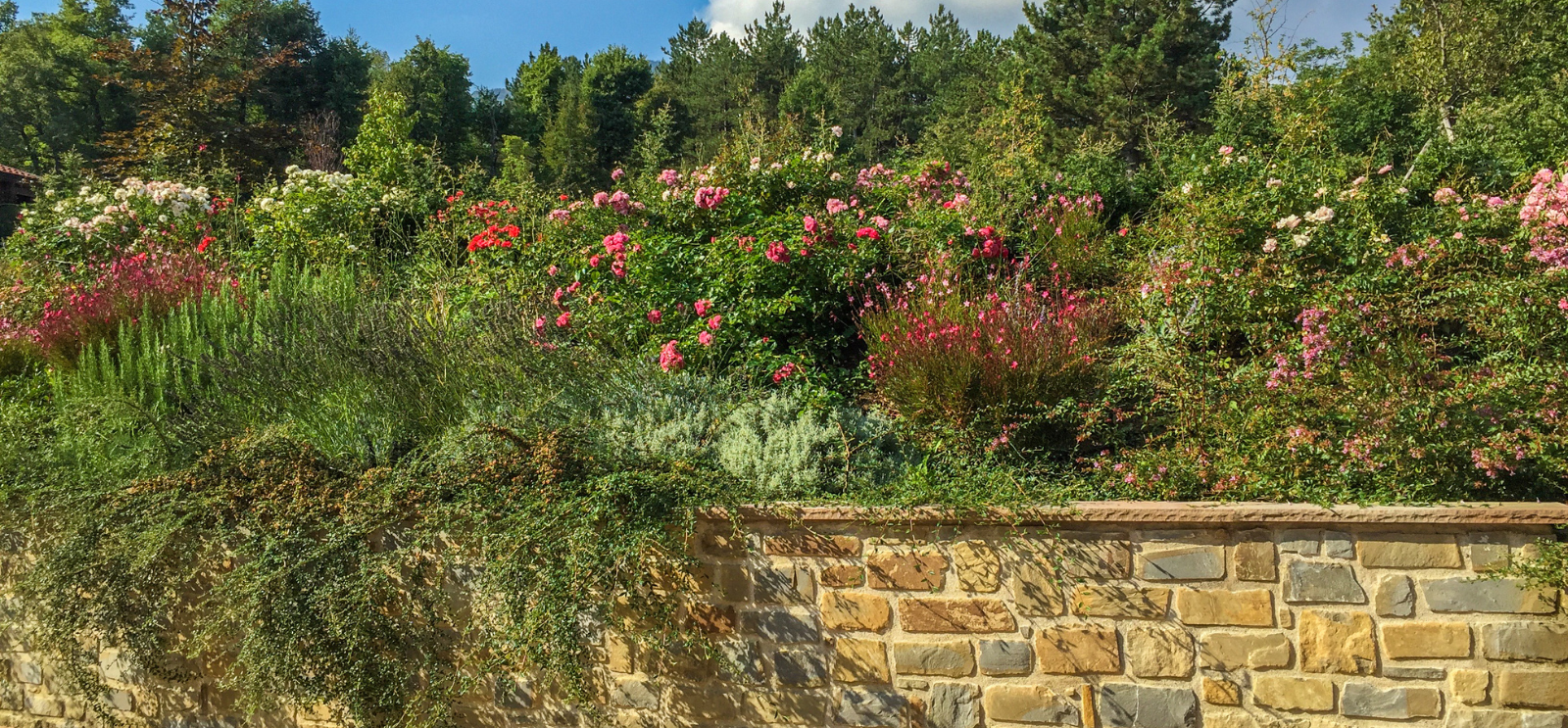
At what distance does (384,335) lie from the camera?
4.72m

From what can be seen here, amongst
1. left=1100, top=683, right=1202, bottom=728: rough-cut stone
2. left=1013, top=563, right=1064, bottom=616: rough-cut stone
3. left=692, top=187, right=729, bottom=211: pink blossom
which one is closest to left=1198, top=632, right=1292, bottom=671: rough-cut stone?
left=1100, top=683, right=1202, bottom=728: rough-cut stone

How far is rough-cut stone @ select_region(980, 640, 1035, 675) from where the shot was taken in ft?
11.0

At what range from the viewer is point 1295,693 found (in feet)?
10.5

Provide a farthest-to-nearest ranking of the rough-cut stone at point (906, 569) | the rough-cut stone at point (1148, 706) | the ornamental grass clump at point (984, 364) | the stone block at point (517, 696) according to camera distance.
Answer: the ornamental grass clump at point (984, 364) → the stone block at point (517, 696) → the rough-cut stone at point (906, 569) → the rough-cut stone at point (1148, 706)

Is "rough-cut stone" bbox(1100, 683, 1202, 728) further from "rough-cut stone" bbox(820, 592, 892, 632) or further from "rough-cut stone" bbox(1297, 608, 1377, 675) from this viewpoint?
"rough-cut stone" bbox(820, 592, 892, 632)

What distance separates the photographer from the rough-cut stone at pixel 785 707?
352cm

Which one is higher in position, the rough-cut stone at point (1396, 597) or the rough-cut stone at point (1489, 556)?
the rough-cut stone at point (1489, 556)

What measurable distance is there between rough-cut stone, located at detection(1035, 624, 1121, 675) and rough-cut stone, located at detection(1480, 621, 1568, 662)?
1.16 metres

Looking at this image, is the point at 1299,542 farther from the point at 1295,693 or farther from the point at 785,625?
the point at 785,625

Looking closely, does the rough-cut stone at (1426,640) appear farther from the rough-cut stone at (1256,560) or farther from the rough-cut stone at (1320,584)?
the rough-cut stone at (1256,560)

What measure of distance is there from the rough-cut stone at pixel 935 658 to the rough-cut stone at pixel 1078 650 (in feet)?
0.83

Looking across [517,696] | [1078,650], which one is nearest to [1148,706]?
[1078,650]

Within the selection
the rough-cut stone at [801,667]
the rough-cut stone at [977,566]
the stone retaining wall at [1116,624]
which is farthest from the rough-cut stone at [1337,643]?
the rough-cut stone at [801,667]

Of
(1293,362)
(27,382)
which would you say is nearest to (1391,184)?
(1293,362)
